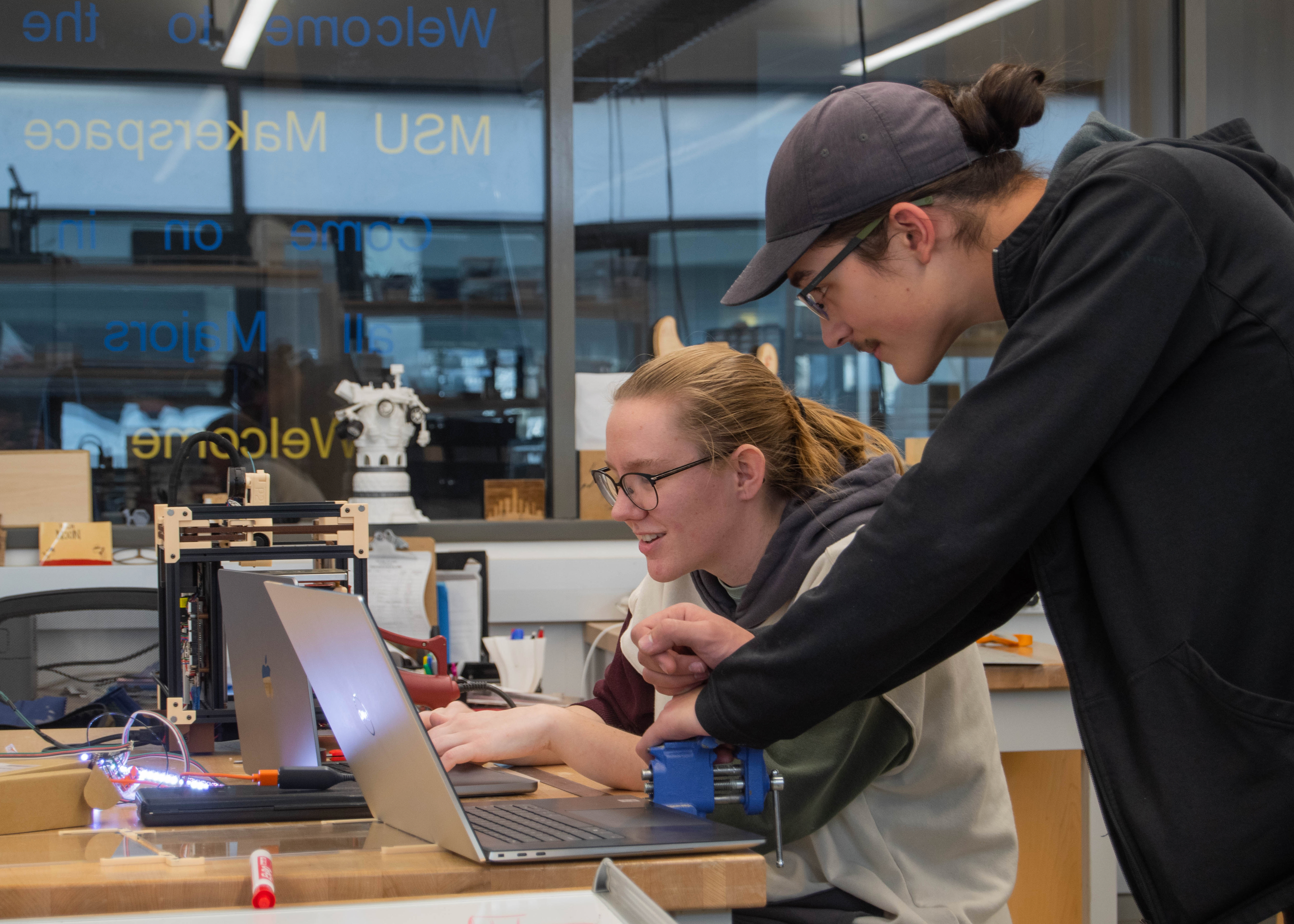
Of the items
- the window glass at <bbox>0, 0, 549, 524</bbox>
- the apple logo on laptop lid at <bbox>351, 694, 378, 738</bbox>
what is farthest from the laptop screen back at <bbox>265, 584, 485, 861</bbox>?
the window glass at <bbox>0, 0, 549, 524</bbox>

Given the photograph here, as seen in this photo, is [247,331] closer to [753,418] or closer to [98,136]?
[98,136]

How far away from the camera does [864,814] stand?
4.11 ft

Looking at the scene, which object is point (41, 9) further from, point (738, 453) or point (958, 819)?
point (958, 819)

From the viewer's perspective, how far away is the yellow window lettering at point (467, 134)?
140 inches

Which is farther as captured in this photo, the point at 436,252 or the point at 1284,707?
the point at 436,252

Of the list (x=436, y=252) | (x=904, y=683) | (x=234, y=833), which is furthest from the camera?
(x=436, y=252)

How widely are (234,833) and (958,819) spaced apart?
744 mm

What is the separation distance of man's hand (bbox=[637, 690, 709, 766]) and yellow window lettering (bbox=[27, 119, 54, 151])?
116 inches

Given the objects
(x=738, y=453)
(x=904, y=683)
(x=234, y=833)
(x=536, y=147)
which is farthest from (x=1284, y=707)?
(x=536, y=147)

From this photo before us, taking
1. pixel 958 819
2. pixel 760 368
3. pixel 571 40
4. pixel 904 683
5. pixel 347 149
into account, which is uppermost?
pixel 571 40

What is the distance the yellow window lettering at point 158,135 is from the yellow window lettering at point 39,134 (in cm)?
26

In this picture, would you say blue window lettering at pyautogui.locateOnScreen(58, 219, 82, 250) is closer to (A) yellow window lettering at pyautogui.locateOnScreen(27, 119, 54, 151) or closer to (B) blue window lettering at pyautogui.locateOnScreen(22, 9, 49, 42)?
(A) yellow window lettering at pyautogui.locateOnScreen(27, 119, 54, 151)

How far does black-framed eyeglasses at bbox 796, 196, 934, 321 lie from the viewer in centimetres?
110

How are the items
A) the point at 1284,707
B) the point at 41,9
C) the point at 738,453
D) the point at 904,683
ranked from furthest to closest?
the point at 41,9 < the point at 738,453 < the point at 904,683 < the point at 1284,707
